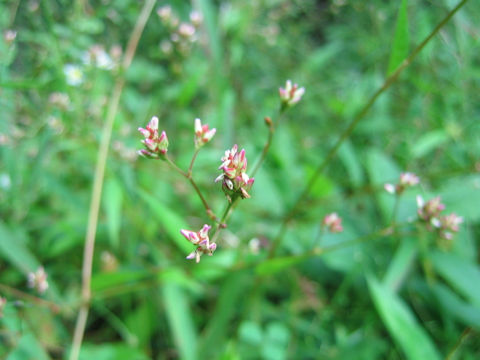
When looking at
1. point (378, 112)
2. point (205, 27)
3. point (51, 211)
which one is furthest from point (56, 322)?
point (378, 112)

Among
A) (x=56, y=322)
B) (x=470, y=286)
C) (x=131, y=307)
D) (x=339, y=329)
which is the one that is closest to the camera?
(x=470, y=286)

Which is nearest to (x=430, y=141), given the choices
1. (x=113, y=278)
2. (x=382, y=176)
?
(x=382, y=176)

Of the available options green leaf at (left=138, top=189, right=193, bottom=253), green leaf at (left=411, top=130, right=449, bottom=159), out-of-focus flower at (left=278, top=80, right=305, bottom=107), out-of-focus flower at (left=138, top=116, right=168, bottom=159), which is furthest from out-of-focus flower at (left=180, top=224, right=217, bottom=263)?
green leaf at (left=411, top=130, right=449, bottom=159)

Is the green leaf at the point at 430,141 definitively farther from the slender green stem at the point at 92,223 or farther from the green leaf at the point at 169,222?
the slender green stem at the point at 92,223

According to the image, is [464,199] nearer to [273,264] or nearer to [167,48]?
[273,264]

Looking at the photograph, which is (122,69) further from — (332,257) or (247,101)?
(332,257)

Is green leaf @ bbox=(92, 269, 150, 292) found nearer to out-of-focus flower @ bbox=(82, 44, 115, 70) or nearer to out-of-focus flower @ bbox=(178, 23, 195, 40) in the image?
out-of-focus flower @ bbox=(82, 44, 115, 70)
